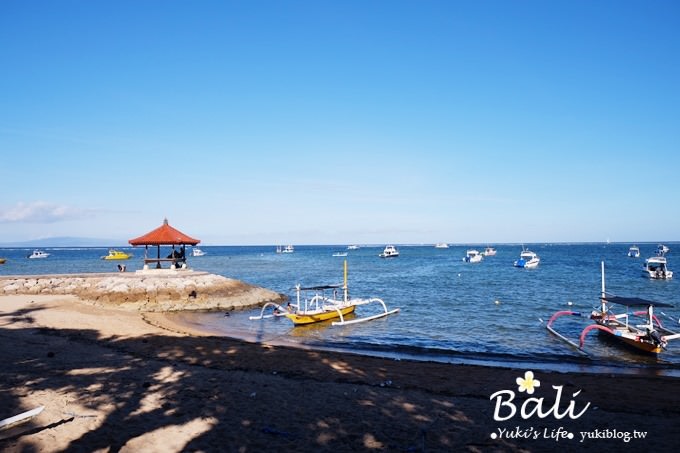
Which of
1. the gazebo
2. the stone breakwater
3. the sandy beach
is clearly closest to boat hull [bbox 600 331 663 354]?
the sandy beach

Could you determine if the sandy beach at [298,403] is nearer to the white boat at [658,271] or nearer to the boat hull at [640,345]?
the boat hull at [640,345]

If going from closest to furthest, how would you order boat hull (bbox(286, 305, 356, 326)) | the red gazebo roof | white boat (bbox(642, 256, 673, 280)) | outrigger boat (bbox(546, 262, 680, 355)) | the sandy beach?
the sandy beach, outrigger boat (bbox(546, 262, 680, 355)), boat hull (bbox(286, 305, 356, 326)), the red gazebo roof, white boat (bbox(642, 256, 673, 280))

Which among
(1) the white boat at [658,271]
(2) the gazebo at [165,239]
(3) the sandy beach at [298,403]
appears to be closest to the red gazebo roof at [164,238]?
(2) the gazebo at [165,239]

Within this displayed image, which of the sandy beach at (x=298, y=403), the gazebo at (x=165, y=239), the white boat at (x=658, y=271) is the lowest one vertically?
the white boat at (x=658, y=271)

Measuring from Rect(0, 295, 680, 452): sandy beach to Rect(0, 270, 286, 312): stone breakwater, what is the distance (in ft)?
41.4

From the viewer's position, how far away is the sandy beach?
779 cm

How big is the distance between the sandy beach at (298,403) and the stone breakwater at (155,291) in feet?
41.4

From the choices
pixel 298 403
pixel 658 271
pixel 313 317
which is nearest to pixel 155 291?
pixel 313 317

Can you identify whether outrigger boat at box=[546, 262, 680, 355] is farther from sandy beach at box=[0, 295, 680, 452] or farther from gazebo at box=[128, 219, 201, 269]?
gazebo at box=[128, 219, 201, 269]

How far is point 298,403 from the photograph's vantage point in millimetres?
9977

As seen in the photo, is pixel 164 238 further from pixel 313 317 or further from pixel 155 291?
pixel 313 317

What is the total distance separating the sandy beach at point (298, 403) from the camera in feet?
25.6

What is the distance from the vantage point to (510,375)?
45.6 ft

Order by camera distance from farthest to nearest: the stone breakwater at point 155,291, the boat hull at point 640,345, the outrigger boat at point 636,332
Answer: the stone breakwater at point 155,291, the outrigger boat at point 636,332, the boat hull at point 640,345
